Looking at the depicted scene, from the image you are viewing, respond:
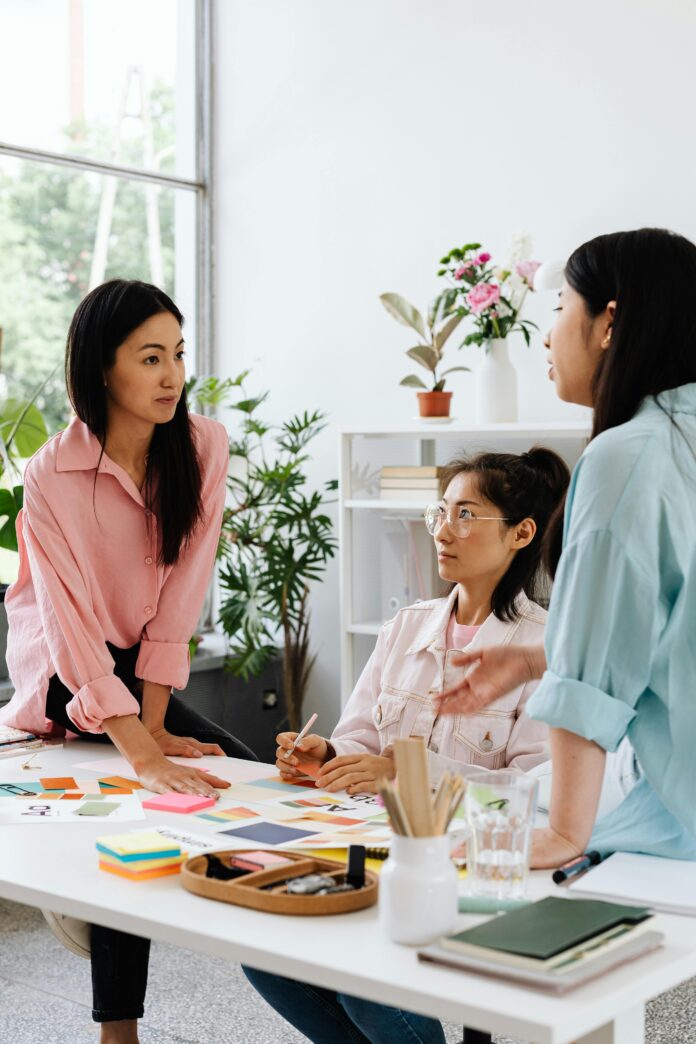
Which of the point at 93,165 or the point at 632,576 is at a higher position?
the point at 93,165

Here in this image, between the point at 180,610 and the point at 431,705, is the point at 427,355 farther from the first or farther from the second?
the point at 431,705

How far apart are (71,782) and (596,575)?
39.1 inches

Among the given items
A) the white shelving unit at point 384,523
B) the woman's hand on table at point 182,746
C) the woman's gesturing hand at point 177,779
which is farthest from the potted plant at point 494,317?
the woman's gesturing hand at point 177,779

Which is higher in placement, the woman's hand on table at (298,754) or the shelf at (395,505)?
the shelf at (395,505)

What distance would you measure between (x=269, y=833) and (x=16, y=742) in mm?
859

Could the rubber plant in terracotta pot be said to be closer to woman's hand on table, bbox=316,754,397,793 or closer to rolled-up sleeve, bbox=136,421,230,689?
rolled-up sleeve, bbox=136,421,230,689

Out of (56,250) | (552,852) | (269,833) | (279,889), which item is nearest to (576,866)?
(552,852)

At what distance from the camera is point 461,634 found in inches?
92.4

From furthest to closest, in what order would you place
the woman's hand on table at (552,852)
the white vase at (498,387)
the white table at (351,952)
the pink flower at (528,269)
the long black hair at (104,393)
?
the white vase at (498,387), the pink flower at (528,269), the long black hair at (104,393), the woman's hand on table at (552,852), the white table at (351,952)

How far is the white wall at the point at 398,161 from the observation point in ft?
12.8

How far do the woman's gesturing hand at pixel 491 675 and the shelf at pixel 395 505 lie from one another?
2128 mm

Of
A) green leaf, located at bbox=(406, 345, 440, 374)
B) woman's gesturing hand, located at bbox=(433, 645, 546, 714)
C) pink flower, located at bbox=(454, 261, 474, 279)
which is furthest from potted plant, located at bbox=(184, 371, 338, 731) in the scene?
woman's gesturing hand, located at bbox=(433, 645, 546, 714)

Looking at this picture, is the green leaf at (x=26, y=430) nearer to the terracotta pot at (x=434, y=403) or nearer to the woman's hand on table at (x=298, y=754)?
the terracotta pot at (x=434, y=403)

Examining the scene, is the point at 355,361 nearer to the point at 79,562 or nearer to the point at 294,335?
the point at 294,335
